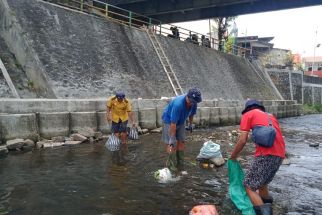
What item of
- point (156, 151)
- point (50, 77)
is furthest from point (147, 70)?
point (156, 151)

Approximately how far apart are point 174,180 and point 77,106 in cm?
632

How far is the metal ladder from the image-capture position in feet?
71.6

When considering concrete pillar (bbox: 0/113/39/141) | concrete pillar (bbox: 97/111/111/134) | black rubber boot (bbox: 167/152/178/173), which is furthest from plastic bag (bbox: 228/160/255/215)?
concrete pillar (bbox: 97/111/111/134)

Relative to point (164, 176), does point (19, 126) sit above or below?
above

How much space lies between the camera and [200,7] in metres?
26.9

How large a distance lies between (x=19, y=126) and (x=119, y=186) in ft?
16.8

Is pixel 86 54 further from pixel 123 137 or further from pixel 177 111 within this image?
pixel 177 111

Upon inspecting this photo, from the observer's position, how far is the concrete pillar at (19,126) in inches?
396

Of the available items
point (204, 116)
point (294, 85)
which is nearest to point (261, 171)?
point (204, 116)

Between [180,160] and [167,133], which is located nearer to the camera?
[167,133]

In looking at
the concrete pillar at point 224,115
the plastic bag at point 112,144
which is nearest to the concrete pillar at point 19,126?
the plastic bag at point 112,144

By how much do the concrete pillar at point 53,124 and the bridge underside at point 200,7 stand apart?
18.0 m

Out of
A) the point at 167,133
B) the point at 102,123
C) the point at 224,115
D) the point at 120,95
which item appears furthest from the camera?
the point at 224,115

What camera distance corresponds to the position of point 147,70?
20.8 m
